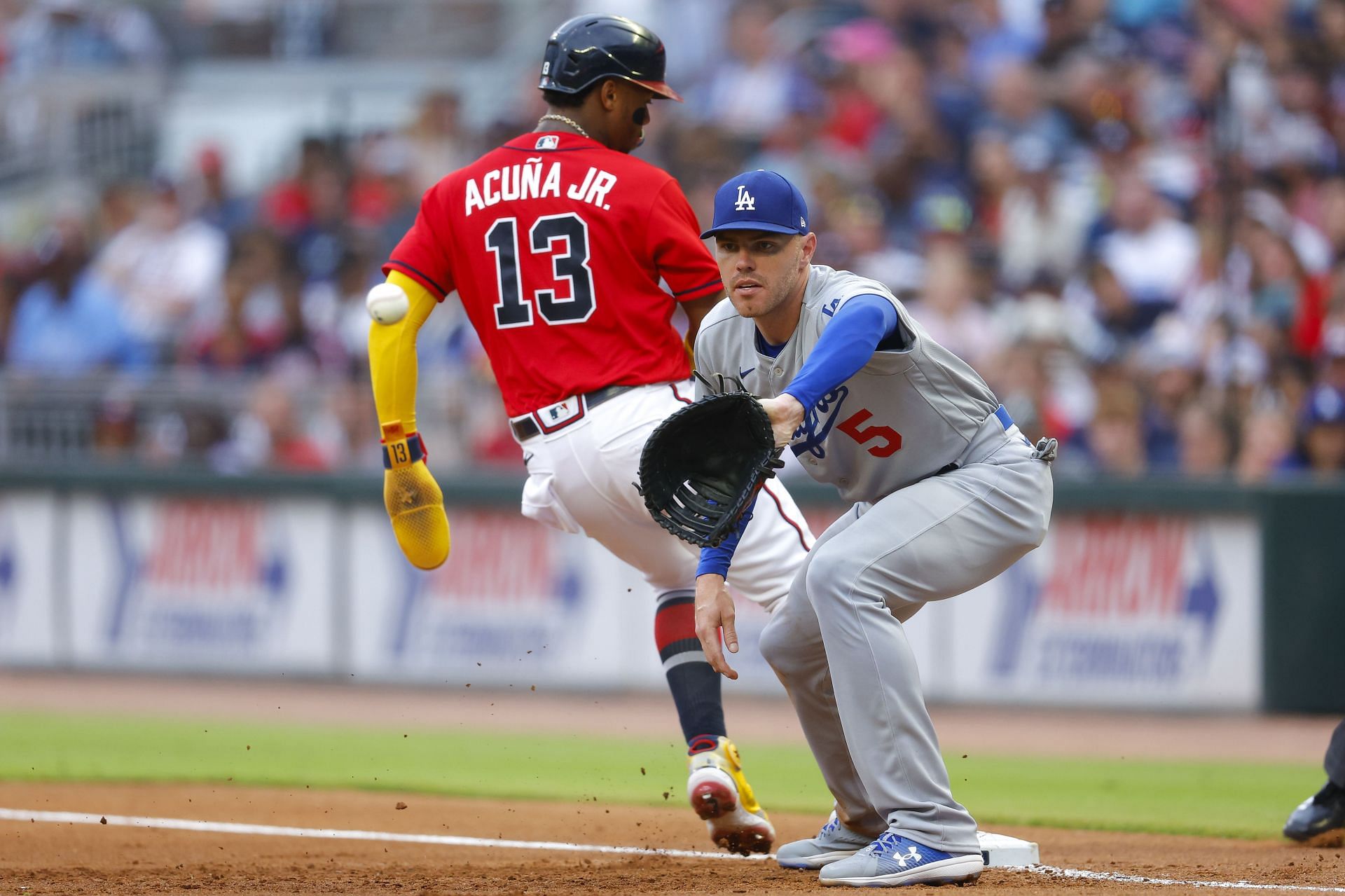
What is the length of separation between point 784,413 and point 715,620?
0.70 metres

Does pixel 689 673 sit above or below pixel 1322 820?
above

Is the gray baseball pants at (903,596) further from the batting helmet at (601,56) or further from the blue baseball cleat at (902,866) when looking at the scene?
the batting helmet at (601,56)

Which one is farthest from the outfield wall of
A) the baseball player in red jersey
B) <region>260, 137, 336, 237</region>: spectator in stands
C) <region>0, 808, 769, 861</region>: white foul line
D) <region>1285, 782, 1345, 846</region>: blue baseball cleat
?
the baseball player in red jersey

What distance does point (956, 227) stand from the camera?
39.8 ft

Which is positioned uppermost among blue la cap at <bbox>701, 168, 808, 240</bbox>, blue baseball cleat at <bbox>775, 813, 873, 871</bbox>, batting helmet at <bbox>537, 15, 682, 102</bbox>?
batting helmet at <bbox>537, 15, 682, 102</bbox>

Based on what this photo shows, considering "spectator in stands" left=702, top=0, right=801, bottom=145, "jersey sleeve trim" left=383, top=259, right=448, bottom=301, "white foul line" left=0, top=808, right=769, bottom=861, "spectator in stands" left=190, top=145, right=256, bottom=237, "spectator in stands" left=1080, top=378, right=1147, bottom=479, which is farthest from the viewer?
"spectator in stands" left=190, top=145, right=256, bottom=237

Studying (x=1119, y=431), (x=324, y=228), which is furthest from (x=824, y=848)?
(x=324, y=228)

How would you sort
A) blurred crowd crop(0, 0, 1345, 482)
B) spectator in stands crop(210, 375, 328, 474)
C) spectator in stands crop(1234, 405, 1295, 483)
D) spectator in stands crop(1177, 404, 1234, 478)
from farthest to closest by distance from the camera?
spectator in stands crop(210, 375, 328, 474) < blurred crowd crop(0, 0, 1345, 482) < spectator in stands crop(1177, 404, 1234, 478) < spectator in stands crop(1234, 405, 1295, 483)

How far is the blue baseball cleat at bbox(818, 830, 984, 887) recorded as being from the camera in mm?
4449

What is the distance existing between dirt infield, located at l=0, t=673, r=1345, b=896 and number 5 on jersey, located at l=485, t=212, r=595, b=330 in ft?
5.62

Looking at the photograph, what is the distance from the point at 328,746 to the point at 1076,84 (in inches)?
284

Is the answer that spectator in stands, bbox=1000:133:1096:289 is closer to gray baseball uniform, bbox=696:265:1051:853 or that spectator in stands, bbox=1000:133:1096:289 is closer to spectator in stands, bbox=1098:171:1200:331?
spectator in stands, bbox=1098:171:1200:331

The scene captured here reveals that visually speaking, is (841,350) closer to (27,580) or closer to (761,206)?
(761,206)

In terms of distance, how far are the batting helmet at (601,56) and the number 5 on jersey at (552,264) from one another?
478 mm
